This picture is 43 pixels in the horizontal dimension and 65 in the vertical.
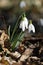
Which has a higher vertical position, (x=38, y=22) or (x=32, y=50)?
(x=38, y=22)

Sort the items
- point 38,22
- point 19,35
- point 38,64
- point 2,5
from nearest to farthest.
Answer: point 38,64
point 19,35
point 38,22
point 2,5

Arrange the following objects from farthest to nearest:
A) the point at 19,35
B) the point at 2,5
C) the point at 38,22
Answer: the point at 2,5, the point at 38,22, the point at 19,35

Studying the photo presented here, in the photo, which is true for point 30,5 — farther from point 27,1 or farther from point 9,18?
point 9,18

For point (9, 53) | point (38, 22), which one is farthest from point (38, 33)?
point (9, 53)

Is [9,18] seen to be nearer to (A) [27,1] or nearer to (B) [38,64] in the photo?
(A) [27,1]

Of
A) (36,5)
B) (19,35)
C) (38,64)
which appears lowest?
(38,64)

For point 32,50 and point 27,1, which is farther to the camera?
point 27,1

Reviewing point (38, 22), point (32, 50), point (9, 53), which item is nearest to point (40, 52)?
point (32, 50)


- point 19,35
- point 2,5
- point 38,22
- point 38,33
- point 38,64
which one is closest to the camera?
point 38,64

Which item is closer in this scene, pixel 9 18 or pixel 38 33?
pixel 38 33
